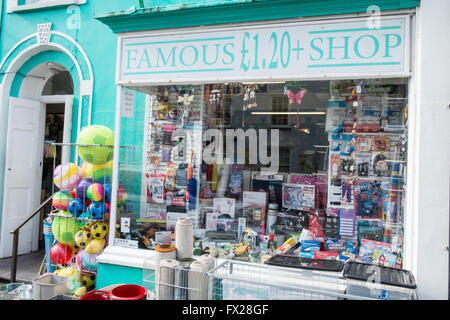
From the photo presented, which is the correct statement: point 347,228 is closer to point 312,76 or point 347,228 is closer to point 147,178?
point 312,76

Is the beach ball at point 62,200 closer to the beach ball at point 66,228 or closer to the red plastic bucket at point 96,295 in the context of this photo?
the beach ball at point 66,228

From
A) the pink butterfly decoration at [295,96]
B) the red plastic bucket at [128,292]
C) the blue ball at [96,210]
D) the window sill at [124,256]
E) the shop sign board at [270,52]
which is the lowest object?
the red plastic bucket at [128,292]

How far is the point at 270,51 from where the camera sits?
3.41m

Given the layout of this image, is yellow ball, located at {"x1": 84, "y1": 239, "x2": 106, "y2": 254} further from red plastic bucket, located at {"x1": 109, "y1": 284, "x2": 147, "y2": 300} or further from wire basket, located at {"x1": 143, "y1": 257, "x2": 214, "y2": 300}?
wire basket, located at {"x1": 143, "y1": 257, "x2": 214, "y2": 300}

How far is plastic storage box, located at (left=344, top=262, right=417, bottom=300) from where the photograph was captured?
2.50 metres

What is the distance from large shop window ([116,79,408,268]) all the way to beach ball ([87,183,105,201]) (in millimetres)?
292

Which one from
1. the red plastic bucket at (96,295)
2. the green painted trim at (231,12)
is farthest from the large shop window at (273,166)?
the red plastic bucket at (96,295)

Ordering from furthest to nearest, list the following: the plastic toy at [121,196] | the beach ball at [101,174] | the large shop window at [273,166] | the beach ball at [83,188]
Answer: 1. the beach ball at [101,174]
2. the beach ball at [83,188]
3. the plastic toy at [121,196]
4. the large shop window at [273,166]

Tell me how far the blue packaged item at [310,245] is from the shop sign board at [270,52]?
5.55 feet

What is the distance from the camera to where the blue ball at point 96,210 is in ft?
13.8

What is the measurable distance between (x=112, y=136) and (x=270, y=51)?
231cm

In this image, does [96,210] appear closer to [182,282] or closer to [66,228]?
[66,228]

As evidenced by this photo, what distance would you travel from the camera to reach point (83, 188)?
14.1 feet

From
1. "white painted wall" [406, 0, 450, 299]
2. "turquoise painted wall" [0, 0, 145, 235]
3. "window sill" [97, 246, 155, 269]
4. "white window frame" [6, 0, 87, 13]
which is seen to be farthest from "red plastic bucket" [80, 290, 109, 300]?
"white window frame" [6, 0, 87, 13]
